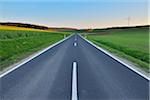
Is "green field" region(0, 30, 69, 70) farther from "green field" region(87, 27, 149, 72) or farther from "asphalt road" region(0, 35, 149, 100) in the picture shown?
"green field" region(87, 27, 149, 72)

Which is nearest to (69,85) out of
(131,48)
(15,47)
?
(131,48)

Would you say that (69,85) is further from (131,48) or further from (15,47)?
(15,47)

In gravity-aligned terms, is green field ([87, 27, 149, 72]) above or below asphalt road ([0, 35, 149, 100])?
below

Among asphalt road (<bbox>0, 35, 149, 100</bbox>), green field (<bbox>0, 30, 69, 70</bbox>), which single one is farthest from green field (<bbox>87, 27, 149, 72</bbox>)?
green field (<bbox>0, 30, 69, 70</bbox>)

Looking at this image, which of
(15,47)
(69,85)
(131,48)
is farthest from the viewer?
(15,47)

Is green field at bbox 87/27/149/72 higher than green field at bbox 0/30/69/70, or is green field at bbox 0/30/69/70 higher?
green field at bbox 0/30/69/70

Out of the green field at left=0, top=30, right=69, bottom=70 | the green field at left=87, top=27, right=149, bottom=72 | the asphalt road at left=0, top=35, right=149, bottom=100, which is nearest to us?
the asphalt road at left=0, top=35, right=149, bottom=100

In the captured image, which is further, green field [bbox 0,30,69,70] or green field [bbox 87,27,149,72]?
green field [bbox 0,30,69,70]

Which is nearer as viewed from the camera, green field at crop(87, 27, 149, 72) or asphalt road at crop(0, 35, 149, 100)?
asphalt road at crop(0, 35, 149, 100)

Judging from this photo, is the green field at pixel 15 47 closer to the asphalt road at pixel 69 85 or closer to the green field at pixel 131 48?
the asphalt road at pixel 69 85

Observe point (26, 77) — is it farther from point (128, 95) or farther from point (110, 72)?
point (128, 95)

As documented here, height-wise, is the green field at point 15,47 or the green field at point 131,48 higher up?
the green field at point 15,47

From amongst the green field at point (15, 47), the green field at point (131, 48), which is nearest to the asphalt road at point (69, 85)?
the green field at point (131, 48)

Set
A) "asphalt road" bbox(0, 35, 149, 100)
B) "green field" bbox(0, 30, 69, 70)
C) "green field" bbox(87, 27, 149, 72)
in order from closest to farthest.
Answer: "asphalt road" bbox(0, 35, 149, 100) < "green field" bbox(87, 27, 149, 72) < "green field" bbox(0, 30, 69, 70)
